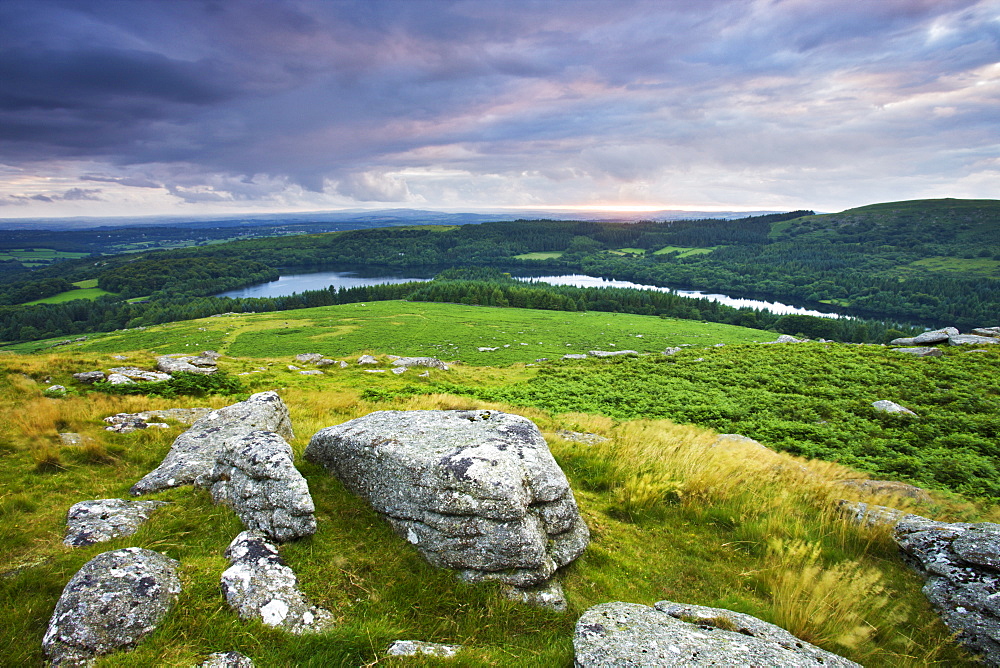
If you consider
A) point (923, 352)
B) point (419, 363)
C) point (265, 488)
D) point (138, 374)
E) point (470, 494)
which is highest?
point (470, 494)

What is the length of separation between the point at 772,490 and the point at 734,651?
6030 mm

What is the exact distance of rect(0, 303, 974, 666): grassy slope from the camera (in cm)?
507

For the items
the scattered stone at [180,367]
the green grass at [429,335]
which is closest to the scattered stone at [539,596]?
the scattered stone at [180,367]

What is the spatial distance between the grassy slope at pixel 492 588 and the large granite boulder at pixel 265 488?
0.93ft

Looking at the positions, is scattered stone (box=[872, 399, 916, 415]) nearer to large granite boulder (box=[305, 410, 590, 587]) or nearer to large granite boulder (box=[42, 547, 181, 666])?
large granite boulder (box=[305, 410, 590, 587])

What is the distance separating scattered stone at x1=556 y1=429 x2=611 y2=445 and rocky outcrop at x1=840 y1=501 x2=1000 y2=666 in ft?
23.3

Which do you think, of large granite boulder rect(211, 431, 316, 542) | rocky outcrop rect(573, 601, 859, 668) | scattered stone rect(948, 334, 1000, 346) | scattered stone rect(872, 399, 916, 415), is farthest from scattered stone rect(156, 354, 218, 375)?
scattered stone rect(948, 334, 1000, 346)

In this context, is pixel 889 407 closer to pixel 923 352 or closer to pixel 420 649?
pixel 923 352

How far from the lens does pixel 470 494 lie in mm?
6664

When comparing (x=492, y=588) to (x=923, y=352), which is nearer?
(x=492, y=588)

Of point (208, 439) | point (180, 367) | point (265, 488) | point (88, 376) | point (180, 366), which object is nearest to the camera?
point (265, 488)

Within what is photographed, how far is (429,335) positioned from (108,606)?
59.8 meters

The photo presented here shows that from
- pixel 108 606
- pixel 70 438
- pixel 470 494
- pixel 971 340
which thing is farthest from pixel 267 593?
pixel 971 340

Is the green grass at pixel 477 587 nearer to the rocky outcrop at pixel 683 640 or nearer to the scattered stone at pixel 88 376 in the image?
the rocky outcrop at pixel 683 640
